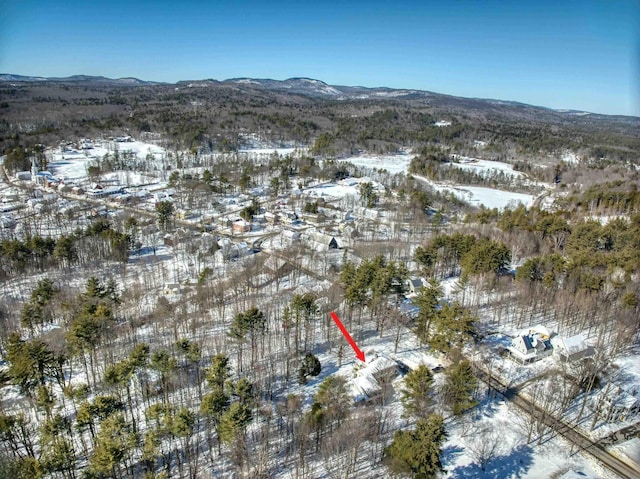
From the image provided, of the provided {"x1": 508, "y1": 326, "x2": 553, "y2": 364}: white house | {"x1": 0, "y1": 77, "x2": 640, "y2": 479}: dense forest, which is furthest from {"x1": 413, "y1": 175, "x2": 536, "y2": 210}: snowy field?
{"x1": 508, "y1": 326, "x2": 553, "y2": 364}: white house

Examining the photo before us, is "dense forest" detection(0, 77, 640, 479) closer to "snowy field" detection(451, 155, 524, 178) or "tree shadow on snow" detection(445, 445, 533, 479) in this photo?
"tree shadow on snow" detection(445, 445, 533, 479)

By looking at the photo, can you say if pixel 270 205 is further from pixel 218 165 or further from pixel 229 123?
pixel 229 123

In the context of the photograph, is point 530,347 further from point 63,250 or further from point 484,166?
point 484,166

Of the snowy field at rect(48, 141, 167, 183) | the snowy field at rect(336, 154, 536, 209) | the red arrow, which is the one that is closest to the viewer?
the red arrow

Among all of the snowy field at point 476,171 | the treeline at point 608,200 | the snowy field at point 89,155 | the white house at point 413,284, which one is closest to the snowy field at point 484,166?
the snowy field at point 476,171

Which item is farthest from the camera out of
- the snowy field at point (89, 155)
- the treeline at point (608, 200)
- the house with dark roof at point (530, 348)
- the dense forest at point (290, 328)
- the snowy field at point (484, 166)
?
the snowy field at point (484, 166)

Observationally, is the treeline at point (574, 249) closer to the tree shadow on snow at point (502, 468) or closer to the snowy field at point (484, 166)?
the tree shadow on snow at point (502, 468)

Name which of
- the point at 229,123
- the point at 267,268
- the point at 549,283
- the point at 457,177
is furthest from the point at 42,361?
the point at 229,123

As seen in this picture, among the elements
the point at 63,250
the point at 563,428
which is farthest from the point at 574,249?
the point at 63,250
